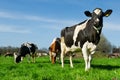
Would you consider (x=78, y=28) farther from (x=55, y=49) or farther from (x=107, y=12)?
(x=55, y=49)

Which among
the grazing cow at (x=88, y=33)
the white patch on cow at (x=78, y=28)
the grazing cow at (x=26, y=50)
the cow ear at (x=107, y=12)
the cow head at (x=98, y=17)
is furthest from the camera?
the grazing cow at (x=26, y=50)

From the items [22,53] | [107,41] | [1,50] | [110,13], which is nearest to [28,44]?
[22,53]

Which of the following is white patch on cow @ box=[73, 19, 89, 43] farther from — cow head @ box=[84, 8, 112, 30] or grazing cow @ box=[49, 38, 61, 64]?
grazing cow @ box=[49, 38, 61, 64]

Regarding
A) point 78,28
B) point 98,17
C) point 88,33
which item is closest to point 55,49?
point 78,28

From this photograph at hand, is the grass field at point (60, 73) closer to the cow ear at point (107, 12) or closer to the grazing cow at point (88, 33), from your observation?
the grazing cow at point (88, 33)

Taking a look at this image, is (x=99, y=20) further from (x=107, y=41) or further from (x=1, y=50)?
(x=107, y=41)

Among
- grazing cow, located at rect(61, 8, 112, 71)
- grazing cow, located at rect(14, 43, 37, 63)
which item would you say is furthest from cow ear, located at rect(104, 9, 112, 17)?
grazing cow, located at rect(14, 43, 37, 63)

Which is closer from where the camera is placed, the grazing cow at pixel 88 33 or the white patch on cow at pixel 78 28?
the grazing cow at pixel 88 33

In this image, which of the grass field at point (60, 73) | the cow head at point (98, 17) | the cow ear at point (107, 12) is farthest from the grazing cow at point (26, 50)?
the cow head at point (98, 17)

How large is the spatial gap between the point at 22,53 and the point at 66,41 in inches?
499

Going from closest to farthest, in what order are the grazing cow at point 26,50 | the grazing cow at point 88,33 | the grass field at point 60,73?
the grass field at point 60,73 < the grazing cow at point 88,33 < the grazing cow at point 26,50

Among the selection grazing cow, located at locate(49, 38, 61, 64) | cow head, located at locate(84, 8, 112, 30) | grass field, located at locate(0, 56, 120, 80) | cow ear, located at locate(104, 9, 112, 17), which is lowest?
grass field, located at locate(0, 56, 120, 80)

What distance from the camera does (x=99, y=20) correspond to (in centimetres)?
1525

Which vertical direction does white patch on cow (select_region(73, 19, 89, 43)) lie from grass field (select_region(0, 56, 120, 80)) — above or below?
above
